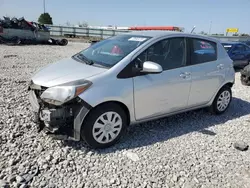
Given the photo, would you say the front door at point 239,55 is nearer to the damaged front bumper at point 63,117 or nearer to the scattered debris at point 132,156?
the scattered debris at point 132,156

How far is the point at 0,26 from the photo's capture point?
17.9 meters

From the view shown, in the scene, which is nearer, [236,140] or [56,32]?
[236,140]

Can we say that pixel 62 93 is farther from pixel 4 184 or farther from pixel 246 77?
pixel 246 77

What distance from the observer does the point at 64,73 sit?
3.45 meters

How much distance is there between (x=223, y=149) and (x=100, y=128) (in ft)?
6.55

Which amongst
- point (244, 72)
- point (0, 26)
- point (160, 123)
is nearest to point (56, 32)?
point (0, 26)

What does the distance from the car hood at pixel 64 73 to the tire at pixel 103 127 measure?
0.52 metres

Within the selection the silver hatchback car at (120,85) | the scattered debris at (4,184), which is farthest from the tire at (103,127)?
the scattered debris at (4,184)

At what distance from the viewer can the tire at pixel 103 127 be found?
3.25m

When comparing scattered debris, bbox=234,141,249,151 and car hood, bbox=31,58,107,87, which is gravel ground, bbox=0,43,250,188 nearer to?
scattered debris, bbox=234,141,249,151

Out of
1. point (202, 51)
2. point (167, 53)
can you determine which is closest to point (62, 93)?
point (167, 53)

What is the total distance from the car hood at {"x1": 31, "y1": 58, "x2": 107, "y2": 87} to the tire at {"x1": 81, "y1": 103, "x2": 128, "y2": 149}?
1.69 feet

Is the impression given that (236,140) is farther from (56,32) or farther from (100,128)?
(56,32)

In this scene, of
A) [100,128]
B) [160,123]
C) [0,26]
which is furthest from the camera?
[0,26]
